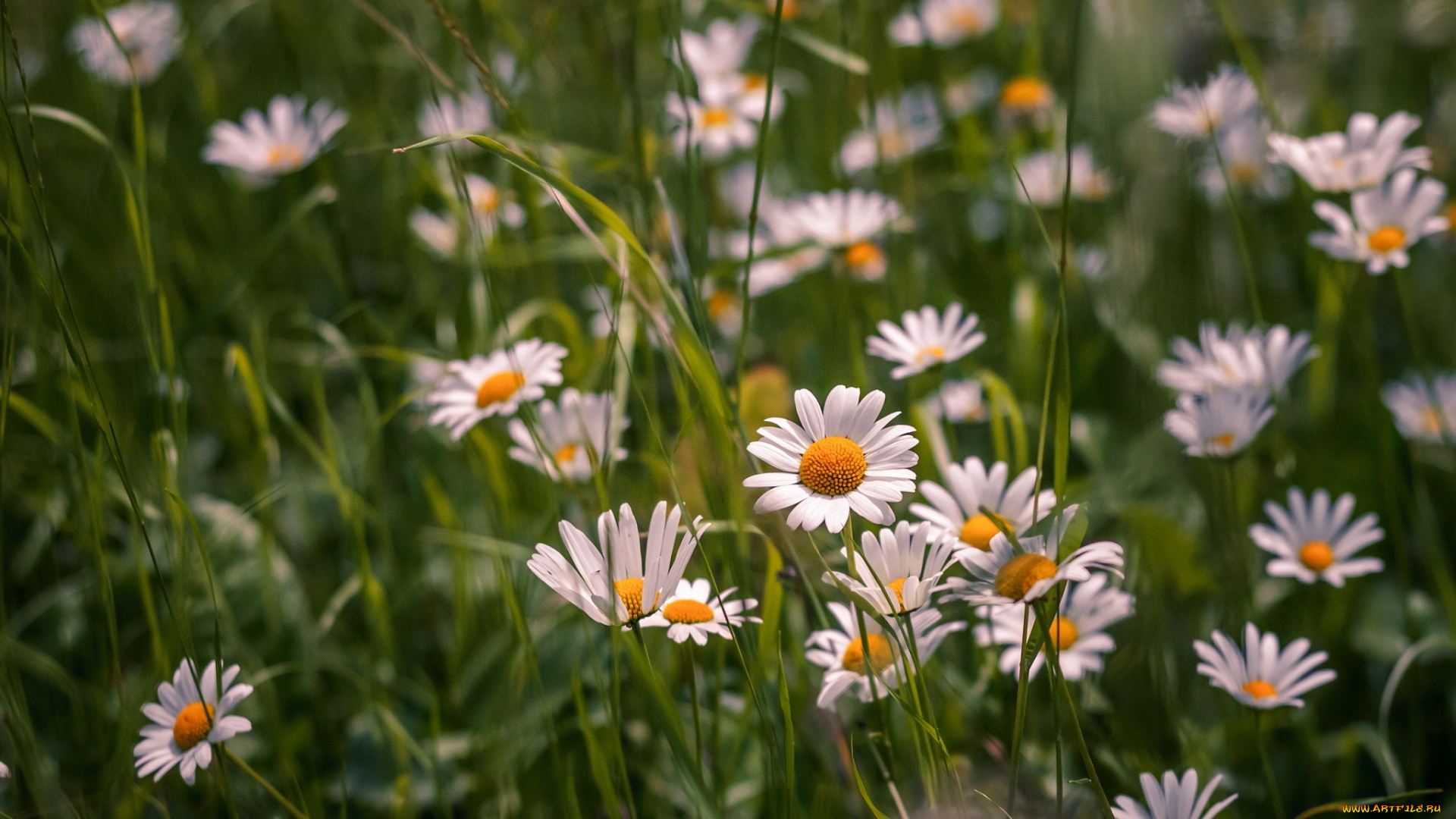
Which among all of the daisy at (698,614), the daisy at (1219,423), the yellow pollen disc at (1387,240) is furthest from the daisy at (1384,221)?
the daisy at (698,614)

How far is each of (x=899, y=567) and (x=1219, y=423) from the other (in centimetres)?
45

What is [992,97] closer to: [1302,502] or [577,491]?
[1302,502]

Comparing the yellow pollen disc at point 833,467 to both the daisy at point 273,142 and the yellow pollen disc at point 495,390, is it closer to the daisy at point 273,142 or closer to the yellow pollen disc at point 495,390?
the yellow pollen disc at point 495,390

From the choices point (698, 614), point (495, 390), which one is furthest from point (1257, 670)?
point (495, 390)

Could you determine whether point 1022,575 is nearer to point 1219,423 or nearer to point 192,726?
point 1219,423

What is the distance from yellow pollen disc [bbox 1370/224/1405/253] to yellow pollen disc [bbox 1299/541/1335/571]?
0.36m

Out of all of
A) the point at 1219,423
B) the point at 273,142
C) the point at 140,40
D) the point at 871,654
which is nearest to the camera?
the point at 871,654

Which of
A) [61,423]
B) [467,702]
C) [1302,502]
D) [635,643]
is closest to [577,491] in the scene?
[635,643]

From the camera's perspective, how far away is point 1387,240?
113 centimetres

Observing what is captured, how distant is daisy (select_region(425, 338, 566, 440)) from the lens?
100 centimetres

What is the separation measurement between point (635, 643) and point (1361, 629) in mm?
986

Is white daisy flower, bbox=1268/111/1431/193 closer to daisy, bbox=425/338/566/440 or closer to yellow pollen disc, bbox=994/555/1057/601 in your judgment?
yellow pollen disc, bbox=994/555/1057/601

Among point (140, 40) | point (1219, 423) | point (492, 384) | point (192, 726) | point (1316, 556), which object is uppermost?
point (140, 40)

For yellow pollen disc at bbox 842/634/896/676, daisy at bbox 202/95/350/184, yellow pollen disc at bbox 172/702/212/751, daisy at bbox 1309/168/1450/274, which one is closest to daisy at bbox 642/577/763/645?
yellow pollen disc at bbox 842/634/896/676
